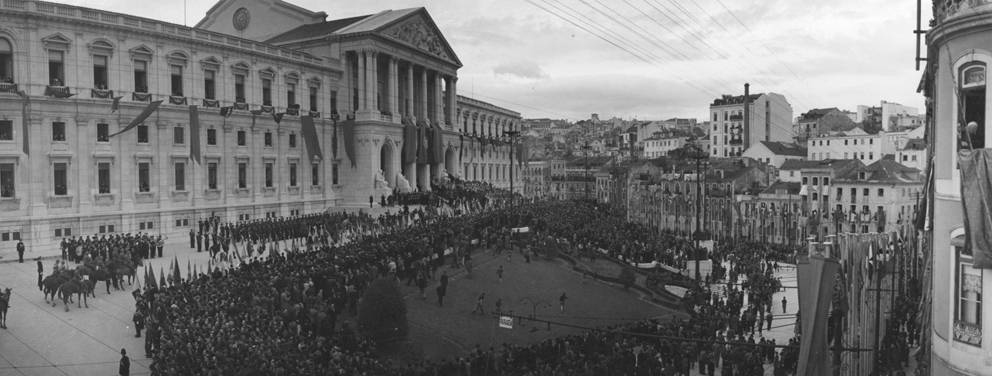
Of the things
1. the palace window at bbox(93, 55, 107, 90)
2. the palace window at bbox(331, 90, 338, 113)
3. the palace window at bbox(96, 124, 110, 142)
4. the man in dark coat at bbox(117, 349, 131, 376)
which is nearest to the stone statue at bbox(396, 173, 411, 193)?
the palace window at bbox(331, 90, 338, 113)

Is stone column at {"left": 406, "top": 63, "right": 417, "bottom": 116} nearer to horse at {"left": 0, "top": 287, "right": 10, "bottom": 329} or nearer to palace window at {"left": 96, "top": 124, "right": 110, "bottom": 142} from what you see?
palace window at {"left": 96, "top": 124, "right": 110, "bottom": 142}

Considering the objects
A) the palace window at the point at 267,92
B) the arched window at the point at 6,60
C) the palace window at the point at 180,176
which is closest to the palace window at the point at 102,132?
the palace window at the point at 180,176

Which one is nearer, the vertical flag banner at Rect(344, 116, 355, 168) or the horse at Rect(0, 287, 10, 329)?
the horse at Rect(0, 287, 10, 329)

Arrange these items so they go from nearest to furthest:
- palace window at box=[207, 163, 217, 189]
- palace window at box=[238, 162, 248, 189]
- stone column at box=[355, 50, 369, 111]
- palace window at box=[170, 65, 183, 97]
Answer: palace window at box=[170, 65, 183, 97]
palace window at box=[207, 163, 217, 189]
palace window at box=[238, 162, 248, 189]
stone column at box=[355, 50, 369, 111]

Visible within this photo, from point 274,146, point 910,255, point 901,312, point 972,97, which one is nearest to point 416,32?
point 274,146

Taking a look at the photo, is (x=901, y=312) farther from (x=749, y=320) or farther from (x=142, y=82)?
(x=142, y=82)

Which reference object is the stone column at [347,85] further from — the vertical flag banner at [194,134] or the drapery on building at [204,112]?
the vertical flag banner at [194,134]

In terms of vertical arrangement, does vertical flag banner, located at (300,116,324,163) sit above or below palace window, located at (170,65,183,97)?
below
